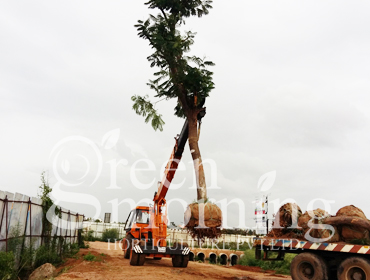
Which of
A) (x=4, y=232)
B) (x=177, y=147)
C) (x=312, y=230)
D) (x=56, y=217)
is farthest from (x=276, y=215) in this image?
(x=56, y=217)

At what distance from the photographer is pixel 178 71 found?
1301cm

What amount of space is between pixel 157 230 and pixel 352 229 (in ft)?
29.2

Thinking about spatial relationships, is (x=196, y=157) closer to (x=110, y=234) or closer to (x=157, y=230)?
(x=157, y=230)

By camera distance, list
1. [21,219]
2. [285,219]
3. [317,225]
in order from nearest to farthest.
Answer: [317,225], [285,219], [21,219]

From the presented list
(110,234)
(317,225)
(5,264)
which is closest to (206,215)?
(317,225)

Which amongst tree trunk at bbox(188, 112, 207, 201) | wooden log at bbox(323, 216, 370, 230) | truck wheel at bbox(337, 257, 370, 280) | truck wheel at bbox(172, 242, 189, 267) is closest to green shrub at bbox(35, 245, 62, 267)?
truck wheel at bbox(172, 242, 189, 267)

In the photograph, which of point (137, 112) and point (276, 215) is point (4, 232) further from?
point (276, 215)

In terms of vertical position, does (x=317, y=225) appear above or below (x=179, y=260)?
above

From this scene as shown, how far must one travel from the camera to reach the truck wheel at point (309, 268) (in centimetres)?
998

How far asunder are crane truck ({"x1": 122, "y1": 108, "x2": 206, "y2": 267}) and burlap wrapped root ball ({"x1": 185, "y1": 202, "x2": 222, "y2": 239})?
4.08 meters

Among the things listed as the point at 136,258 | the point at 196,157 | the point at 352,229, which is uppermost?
the point at 196,157

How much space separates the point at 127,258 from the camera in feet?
61.0

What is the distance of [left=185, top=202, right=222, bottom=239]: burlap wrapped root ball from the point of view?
32.6ft

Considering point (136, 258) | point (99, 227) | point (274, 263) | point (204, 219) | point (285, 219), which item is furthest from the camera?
point (99, 227)
